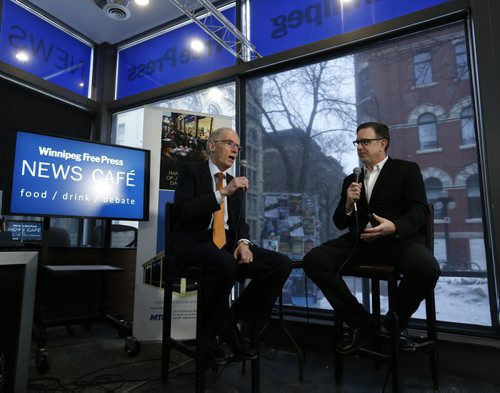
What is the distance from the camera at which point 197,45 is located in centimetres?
392

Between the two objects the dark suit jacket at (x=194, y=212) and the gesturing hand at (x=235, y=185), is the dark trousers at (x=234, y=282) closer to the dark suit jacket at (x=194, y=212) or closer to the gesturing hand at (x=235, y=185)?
the dark suit jacket at (x=194, y=212)

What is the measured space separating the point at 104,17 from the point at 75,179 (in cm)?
242

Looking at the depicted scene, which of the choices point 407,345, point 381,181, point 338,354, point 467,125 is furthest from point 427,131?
point 338,354

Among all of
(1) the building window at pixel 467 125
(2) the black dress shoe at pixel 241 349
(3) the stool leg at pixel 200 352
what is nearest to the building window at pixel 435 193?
(1) the building window at pixel 467 125

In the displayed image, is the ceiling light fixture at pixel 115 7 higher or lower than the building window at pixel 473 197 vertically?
higher

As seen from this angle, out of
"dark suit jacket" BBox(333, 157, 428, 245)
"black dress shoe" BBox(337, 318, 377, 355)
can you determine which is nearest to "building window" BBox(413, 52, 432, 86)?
"dark suit jacket" BBox(333, 157, 428, 245)

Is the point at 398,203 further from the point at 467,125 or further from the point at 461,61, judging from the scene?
the point at 461,61

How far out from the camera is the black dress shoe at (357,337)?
174 centimetres

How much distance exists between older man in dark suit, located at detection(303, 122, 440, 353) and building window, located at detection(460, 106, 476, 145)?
811 mm

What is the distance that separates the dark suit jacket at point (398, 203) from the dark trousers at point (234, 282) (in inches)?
19.8

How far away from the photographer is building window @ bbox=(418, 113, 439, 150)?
2607mm

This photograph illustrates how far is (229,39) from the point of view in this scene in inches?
138

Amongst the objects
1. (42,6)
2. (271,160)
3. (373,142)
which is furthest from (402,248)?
(42,6)

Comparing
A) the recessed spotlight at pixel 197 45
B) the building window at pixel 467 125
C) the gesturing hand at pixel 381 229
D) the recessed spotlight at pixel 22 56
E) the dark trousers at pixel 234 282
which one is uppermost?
the recessed spotlight at pixel 197 45
